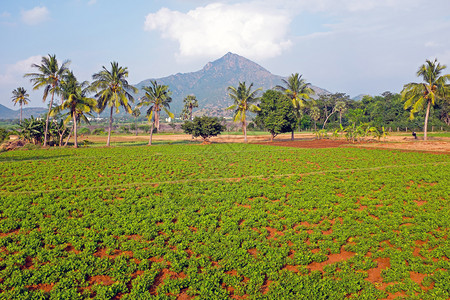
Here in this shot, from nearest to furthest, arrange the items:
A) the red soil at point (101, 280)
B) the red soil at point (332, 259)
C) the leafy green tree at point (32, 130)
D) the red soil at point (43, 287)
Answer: the red soil at point (43, 287) < the red soil at point (101, 280) < the red soil at point (332, 259) < the leafy green tree at point (32, 130)

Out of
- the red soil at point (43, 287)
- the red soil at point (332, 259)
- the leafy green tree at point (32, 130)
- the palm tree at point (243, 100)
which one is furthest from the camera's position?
the palm tree at point (243, 100)

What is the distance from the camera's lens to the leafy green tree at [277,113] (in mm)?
47188

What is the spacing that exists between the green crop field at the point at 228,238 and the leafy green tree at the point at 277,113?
30.3m

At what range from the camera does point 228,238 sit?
9.44 metres

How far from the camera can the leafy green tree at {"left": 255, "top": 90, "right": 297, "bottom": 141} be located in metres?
47.2

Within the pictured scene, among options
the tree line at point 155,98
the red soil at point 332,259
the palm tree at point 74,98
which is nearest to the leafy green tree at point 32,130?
the tree line at point 155,98

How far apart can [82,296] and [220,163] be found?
17.9 meters

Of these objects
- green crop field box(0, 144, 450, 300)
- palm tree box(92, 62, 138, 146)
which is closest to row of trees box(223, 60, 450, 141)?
palm tree box(92, 62, 138, 146)

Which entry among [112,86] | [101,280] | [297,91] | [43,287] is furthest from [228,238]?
[297,91]

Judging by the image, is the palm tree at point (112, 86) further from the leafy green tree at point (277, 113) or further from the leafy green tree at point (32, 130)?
the leafy green tree at point (277, 113)

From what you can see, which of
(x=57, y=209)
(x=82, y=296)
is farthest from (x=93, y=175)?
(x=82, y=296)

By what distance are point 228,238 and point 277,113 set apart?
4011 centimetres

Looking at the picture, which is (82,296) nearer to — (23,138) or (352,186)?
(352,186)

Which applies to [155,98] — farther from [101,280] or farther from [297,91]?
[101,280]
